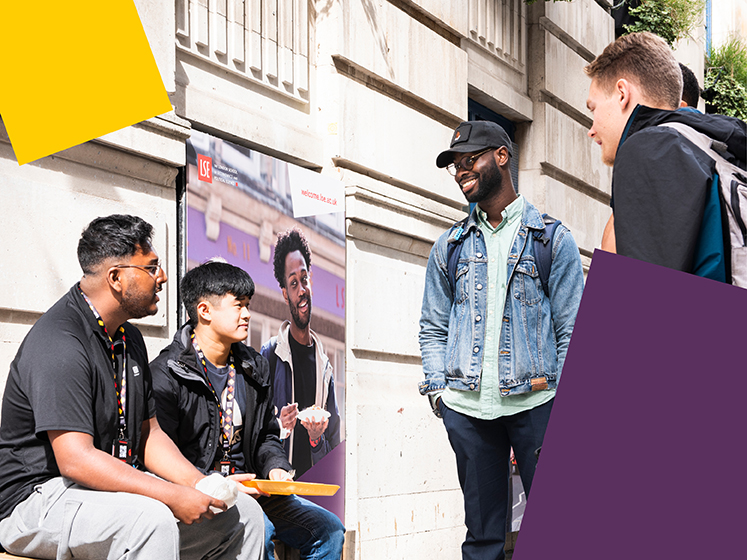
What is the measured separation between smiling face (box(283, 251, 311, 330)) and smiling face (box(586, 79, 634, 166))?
3.39 metres

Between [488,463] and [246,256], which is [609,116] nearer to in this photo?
[488,463]

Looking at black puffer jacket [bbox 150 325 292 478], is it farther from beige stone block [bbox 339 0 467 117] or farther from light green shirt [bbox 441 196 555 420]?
beige stone block [bbox 339 0 467 117]

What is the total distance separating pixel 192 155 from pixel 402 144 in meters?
2.44

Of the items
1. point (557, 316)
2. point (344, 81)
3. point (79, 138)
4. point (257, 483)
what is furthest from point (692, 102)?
point (79, 138)

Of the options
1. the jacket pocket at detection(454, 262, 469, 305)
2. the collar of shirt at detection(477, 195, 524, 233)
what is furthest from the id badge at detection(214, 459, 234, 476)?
the collar of shirt at detection(477, 195, 524, 233)

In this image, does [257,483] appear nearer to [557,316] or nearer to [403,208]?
[557,316]

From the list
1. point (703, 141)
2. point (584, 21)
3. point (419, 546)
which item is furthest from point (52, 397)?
point (584, 21)

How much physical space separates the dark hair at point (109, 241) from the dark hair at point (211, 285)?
86 centimetres

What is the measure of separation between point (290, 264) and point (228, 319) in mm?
1549

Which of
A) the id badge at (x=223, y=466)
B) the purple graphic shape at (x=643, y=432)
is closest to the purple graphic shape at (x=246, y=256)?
the id badge at (x=223, y=466)

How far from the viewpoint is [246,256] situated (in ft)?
17.3

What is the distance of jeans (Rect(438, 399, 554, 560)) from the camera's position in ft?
12.6

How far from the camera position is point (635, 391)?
1265 millimetres

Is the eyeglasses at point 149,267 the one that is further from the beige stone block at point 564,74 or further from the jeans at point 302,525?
the beige stone block at point 564,74
